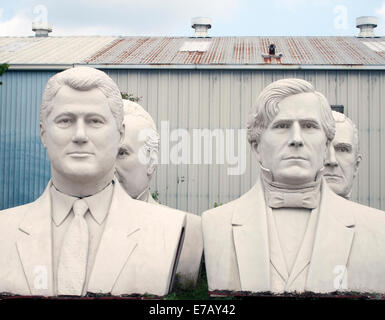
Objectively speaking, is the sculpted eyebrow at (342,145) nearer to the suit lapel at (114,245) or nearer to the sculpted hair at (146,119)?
the sculpted hair at (146,119)

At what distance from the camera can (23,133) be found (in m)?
14.3

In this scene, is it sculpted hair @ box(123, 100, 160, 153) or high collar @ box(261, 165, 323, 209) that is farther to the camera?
sculpted hair @ box(123, 100, 160, 153)

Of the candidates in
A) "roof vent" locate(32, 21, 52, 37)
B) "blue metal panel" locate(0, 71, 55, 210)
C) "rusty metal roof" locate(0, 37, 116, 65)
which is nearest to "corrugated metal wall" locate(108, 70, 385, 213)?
"rusty metal roof" locate(0, 37, 116, 65)

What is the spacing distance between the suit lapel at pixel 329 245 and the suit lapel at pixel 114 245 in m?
1.58

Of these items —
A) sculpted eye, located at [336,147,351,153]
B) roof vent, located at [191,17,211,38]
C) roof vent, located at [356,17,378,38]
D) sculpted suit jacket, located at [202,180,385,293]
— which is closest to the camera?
sculpted suit jacket, located at [202,180,385,293]

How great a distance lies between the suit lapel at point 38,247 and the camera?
4887 mm

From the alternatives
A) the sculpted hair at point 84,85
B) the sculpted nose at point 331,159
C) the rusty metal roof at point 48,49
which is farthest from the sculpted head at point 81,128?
the rusty metal roof at point 48,49

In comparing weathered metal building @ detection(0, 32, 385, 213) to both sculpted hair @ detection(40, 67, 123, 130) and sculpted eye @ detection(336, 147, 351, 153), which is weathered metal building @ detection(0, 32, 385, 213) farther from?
sculpted hair @ detection(40, 67, 123, 130)

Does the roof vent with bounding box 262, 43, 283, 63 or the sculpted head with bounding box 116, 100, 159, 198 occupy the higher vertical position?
the roof vent with bounding box 262, 43, 283, 63

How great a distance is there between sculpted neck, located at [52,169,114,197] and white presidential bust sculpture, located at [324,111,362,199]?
3299 mm

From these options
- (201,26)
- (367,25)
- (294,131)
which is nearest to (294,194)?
(294,131)

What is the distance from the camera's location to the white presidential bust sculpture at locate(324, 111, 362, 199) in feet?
24.1

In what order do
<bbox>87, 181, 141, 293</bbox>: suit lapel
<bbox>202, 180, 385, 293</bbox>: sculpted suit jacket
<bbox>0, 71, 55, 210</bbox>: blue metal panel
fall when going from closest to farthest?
<bbox>87, 181, 141, 293</bbox>: suit lapel → <bbox>202, 180, 385, 293</bbox>: sculpted suit jacket → <bbox>0, 71, 55, 210</bbox>: blue metal panel
